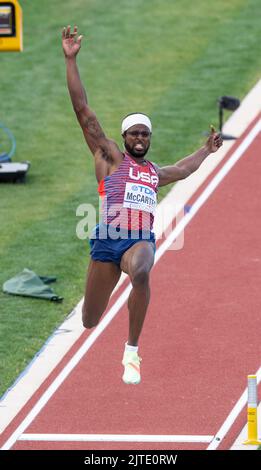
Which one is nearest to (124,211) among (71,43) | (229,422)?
(71,43)

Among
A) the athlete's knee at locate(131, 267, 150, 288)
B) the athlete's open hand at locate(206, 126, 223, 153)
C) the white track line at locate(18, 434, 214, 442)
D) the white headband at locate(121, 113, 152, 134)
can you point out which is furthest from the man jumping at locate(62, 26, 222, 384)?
the white track line at locate(18, 434, 214, 442)

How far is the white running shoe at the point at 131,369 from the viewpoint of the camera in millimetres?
13625

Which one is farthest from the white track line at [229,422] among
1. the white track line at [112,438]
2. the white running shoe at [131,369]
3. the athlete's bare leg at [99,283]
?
the athlete's bare leg at [99,283]

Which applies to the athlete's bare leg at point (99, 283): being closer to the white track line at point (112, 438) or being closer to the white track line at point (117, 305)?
the white track line at point (112, 438)

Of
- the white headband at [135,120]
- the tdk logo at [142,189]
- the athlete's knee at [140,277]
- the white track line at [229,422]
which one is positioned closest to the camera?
the athlete's knee at [140,277]

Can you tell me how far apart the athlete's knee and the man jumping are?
194 mm

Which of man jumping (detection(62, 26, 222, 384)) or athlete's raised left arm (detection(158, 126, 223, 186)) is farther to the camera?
athlete's raised left arm (detection(158, 126, 223, 186))

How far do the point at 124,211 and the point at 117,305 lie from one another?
→ 5334mm

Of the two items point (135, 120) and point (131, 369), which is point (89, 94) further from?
point (131, 369)

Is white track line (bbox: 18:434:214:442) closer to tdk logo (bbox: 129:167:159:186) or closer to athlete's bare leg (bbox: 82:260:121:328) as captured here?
athlete's bare leg (bbox: 82:260:121:328)

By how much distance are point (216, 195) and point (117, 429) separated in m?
6.62

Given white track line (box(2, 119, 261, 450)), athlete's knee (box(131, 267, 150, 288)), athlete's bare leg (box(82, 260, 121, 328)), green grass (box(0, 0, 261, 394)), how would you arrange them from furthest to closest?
green grass (box(0, 0, 261, 394)), white track line (box(2, 119, 261, 450)), athlete's bare leg (box(82, 260, 121, 328)), athlete's knee (box(131, 267, 150, 288))

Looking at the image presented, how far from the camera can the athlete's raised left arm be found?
46.6 feet

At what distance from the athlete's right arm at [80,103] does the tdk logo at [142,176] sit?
0.22 metres
